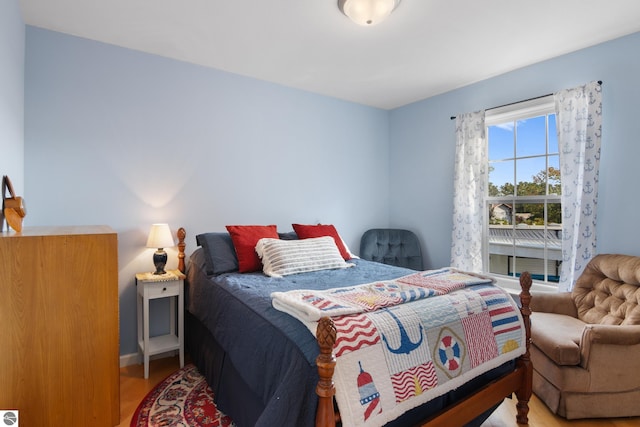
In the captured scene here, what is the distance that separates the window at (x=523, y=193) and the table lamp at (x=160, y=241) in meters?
3.07

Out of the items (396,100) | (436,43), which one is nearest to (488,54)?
(436,43)

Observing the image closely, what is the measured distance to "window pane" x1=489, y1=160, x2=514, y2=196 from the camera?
3383 millimetres

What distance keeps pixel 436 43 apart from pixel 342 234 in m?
2.19

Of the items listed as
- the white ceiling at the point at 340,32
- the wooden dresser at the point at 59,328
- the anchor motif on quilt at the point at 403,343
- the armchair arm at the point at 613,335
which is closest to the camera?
the anchor motif on quilt at the point at 403,343

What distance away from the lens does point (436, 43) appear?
2.62 metres

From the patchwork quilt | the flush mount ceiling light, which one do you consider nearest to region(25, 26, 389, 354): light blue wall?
→ the flush mount ceiling light

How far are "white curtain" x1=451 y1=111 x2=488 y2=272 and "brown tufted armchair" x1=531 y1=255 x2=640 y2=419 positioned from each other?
47.4 inches

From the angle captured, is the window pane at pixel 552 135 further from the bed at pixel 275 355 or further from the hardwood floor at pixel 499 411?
the hardwood floor at pixel 499 411

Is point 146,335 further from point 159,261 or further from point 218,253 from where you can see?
point 218,253

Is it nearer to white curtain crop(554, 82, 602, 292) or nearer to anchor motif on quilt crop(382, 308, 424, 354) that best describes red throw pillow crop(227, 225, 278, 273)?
anchor motif on quilt crop(382, 308, 424, 354)

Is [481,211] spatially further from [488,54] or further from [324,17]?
[324,17]

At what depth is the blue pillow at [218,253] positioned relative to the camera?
253 centimetres

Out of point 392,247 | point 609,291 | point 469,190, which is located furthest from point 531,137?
point 392,247

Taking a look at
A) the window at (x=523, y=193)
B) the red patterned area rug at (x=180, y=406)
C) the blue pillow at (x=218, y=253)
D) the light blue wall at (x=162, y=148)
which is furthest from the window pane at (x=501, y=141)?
the red patterned area rug at (x=180, y=406)
